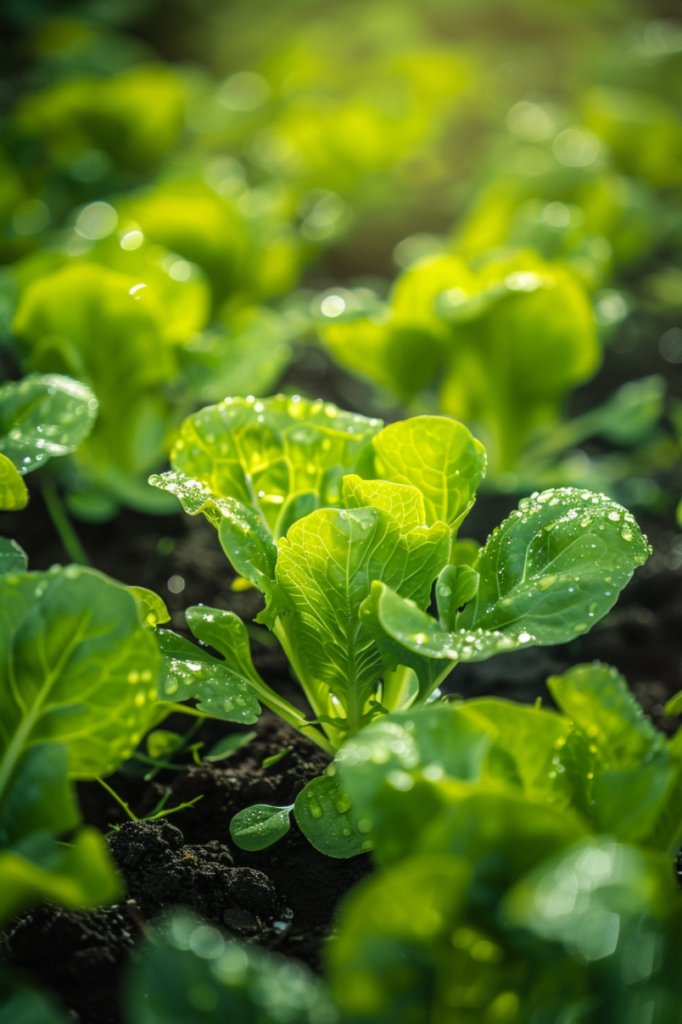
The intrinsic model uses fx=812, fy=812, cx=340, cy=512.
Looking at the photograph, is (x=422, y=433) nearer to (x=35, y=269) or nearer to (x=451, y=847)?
(x=451, y=847)

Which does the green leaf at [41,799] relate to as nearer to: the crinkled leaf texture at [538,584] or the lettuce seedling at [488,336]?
the crinkled leaf texture at [538,584]

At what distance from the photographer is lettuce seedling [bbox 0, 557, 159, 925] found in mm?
571

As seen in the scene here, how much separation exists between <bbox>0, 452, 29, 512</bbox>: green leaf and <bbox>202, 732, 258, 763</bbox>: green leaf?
1.13 feet

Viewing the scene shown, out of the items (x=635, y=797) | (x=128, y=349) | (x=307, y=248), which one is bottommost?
(x=307, y=248)

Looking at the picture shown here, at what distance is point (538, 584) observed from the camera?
0.67 m

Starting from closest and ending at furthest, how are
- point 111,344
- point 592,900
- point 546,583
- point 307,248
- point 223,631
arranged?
point 592,900 < point 546,583 < point 223,631 < point 111,344 < point 307,248

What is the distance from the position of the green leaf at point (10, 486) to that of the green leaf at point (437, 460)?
0.32 m

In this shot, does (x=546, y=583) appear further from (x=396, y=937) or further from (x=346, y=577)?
(x=396, y=937)

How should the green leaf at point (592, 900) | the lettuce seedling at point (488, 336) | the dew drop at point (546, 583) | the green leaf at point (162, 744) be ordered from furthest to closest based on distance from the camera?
the lettuce seedling at point (488, 336)
the green leaf at point (162, 744)
the dew drop at point (546, 583)
the green leaf at point (592, 900)

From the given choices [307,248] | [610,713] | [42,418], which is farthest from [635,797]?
[307,248]

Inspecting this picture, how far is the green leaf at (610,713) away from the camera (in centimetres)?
60

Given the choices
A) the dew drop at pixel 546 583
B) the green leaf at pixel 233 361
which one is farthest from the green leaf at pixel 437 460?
the green leaf at pixel 233 361

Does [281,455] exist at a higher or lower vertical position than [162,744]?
higher

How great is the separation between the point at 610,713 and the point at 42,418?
60 centimetres
